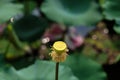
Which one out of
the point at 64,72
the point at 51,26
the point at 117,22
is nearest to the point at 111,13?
the point at 117,22

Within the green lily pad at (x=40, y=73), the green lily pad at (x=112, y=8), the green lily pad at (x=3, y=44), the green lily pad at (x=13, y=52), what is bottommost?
the green lily pad at (x=40, y=73)

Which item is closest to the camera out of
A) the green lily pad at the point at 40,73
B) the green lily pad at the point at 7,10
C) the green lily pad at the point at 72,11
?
the green lily pad at the point at 40,73

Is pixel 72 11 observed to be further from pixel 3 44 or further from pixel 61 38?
pixel 3 44

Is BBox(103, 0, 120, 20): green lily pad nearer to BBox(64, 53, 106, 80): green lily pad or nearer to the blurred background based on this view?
the blurred background

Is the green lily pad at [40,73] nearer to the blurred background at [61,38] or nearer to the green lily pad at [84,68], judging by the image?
the blurred background at [61,38]

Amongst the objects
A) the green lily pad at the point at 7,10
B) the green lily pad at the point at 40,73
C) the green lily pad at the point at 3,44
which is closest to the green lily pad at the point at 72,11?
the green lily pad at the point at 7,10

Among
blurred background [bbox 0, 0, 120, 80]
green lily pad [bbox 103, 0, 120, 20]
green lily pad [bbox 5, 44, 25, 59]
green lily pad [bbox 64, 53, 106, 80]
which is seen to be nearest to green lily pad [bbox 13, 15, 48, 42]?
blurred background [bbox 0, 0, 120, 80]

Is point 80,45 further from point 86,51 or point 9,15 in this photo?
point 9,15

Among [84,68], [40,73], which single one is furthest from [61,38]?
[40,73]
